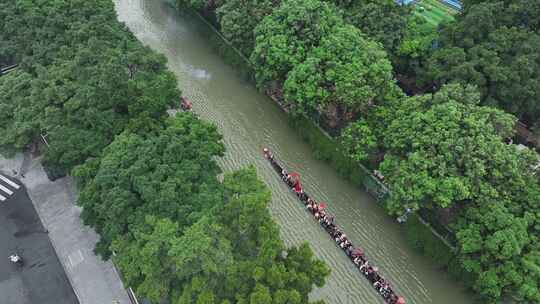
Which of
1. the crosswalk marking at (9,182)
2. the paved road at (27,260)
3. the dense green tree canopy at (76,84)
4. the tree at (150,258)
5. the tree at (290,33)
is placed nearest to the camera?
the tree at (150,258)

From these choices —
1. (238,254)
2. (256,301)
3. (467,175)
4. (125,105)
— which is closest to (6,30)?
(125,105)

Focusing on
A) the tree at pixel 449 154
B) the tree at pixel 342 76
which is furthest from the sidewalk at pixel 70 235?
the tree at pixel 449 154

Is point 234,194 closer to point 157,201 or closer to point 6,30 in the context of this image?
point 157,201

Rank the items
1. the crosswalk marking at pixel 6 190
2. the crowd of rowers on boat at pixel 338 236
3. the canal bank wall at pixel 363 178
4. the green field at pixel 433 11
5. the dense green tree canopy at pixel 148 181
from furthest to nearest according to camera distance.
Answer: the green field at pixel 433 11
the crosswalk marking at pixel 6 190
the canal bank wall at pixel 363 178
the crowd of rowers on boat at pixel 338 236
the dense green tree canopy at pixel 148 181

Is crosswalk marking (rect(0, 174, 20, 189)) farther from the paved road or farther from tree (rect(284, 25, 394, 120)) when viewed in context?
tree (rect(284, 25, 394, 120))

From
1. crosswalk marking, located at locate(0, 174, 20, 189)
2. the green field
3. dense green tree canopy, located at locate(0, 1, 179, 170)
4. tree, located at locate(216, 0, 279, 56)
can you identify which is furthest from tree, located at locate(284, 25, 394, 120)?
crosswalk marking, located at locate(0, 174, 20, 189)

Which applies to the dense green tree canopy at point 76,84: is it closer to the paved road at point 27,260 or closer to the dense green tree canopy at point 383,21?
the paved road at point 27,260
